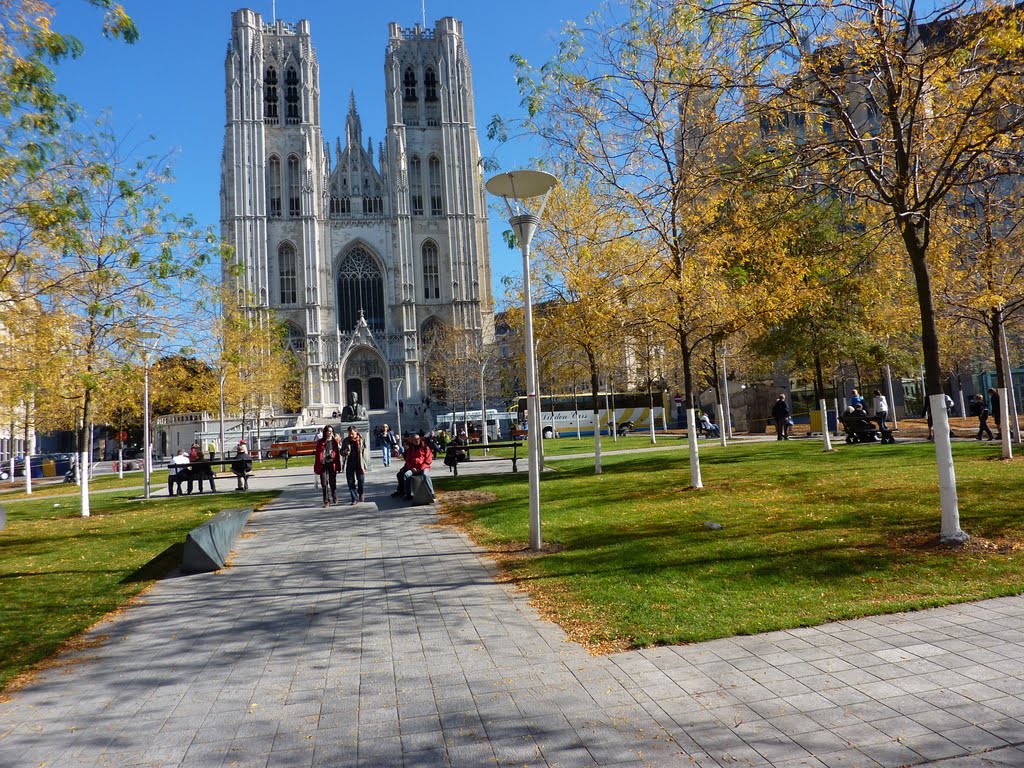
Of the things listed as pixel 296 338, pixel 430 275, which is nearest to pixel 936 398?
pixel 296 338

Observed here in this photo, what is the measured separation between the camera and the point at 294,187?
209 ft

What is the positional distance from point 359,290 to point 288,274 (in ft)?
22.8

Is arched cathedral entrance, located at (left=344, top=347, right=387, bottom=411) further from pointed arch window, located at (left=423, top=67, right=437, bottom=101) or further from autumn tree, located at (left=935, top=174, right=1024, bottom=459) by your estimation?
autumn tree, located at (left=935, top=174, right=1024, bottom=459)

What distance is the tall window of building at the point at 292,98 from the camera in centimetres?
6500

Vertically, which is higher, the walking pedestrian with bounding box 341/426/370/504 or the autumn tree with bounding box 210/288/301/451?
the autumn tree with bounding box 210/288/301/451

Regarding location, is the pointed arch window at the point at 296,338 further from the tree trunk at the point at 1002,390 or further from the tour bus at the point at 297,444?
the tree trunk at the point at 1002,390

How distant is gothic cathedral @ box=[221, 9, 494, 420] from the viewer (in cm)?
6131

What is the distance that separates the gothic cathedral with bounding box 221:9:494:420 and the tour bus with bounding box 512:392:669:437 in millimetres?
12682

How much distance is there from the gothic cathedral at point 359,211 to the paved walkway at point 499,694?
55080 millimetres

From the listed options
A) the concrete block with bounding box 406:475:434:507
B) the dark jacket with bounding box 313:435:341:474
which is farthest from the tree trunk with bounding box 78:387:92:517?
the concrete block with bounding box 406:475:434:507

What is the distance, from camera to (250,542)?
32.0 feet

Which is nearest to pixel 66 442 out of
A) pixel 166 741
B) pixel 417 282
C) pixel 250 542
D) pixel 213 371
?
pixel 417 282

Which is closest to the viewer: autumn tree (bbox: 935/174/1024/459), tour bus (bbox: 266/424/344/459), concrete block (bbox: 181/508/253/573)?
concrete block (bbox: 181/508/253/573)

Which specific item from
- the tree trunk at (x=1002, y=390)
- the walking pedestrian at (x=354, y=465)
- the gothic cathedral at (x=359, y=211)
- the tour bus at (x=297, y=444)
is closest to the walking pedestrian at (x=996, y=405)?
the tree trunk at (x=1002, y=390)
